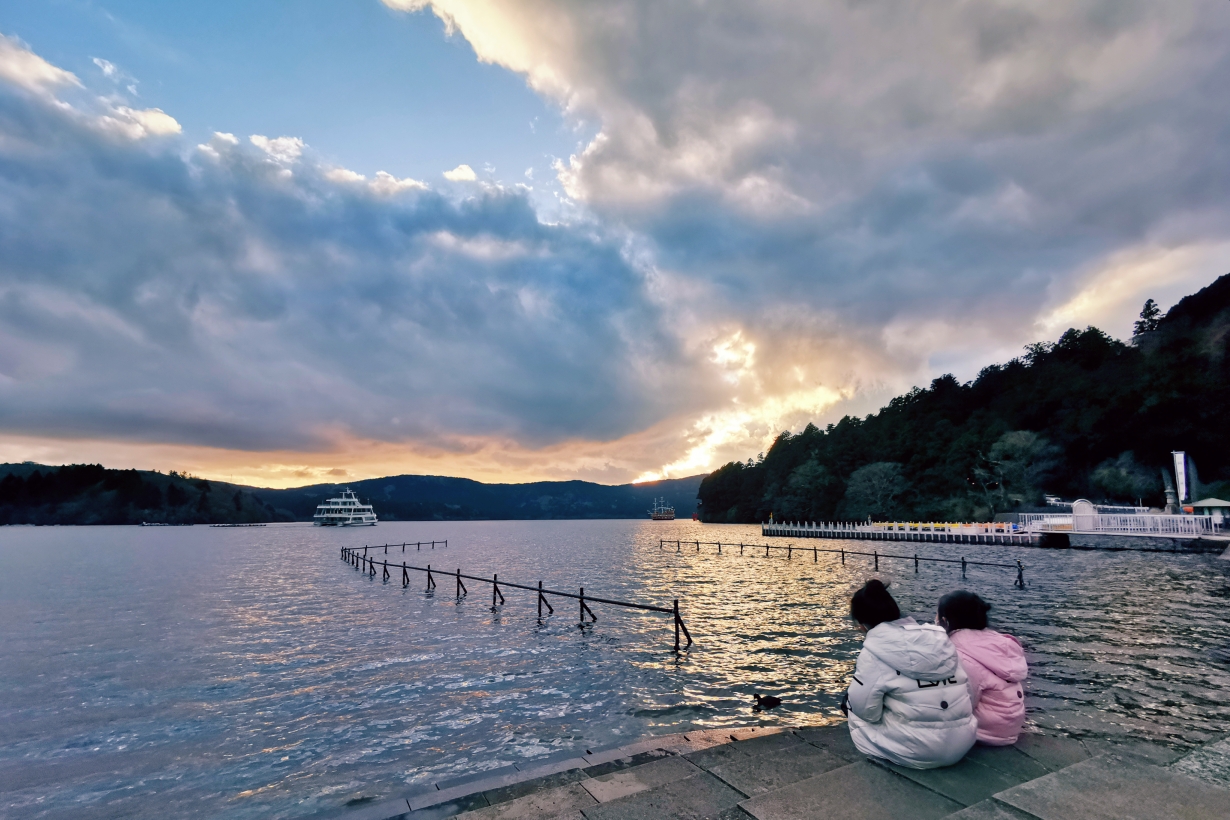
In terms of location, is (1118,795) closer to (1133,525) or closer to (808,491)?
(1133,525)

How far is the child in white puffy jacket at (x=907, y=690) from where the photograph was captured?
524 cm

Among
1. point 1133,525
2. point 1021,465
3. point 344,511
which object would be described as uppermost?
point 1021,465

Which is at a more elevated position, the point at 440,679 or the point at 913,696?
the point at 913,696

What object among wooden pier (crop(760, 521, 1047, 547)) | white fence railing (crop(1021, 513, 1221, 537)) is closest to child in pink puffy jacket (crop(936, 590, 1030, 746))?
white fence railing (crop(1021, 513, 1221, 537))

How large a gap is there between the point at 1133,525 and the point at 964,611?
64.3m

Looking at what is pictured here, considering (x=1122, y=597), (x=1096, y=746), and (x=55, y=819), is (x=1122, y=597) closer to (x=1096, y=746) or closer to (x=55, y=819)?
(x=1096, y=746)

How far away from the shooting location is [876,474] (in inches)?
4434

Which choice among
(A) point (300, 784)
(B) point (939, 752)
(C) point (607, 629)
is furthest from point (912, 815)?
(C) point (607, 629)

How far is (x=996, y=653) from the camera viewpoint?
5965 mm

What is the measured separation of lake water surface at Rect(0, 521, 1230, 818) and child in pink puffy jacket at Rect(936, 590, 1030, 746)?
4692 mm

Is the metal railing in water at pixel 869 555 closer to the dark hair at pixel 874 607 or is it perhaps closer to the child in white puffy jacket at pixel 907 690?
the child in white puffy jacket at pixel 907 690

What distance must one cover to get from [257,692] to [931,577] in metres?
39.7

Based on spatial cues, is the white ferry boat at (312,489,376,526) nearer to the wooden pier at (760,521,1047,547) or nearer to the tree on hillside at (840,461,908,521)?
the wooden pier at (760,521,1047,547)

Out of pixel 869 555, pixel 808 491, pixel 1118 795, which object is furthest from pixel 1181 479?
pixel 808 491
